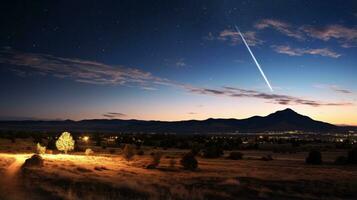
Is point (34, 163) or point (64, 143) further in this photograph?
point (64, 143)

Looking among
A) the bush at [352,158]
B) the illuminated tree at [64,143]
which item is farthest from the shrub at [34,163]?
the bush at [352,158]

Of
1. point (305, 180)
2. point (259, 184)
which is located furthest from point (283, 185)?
point (305, 180)

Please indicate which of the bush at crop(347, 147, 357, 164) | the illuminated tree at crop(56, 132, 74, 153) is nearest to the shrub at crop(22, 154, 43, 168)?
the illuminated tree at crop(56, 132, 74, 153)

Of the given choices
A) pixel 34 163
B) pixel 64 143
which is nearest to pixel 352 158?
pixel 34 163

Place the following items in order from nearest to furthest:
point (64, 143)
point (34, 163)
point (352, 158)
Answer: point (34, 163) < point (352, 158) < point (64, 143)

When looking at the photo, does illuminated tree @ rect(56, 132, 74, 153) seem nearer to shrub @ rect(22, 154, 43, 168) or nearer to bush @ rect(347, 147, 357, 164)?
shrub @ rect(22, 154, 43, 168)

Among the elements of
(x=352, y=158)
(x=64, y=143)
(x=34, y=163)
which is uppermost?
(x=64, y=143)

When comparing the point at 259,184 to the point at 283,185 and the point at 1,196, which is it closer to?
the point at 283,185

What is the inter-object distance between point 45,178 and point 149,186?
7.46 meters

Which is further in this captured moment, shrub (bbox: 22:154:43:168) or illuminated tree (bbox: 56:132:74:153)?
illuminated tree (bbox: 56:132:74:153)

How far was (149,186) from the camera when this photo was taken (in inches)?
1131

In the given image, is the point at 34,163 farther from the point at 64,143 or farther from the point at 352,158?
the point at 352,158

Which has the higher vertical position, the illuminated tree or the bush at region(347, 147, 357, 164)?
the illuminated tree

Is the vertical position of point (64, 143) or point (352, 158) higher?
point (64, 143)
